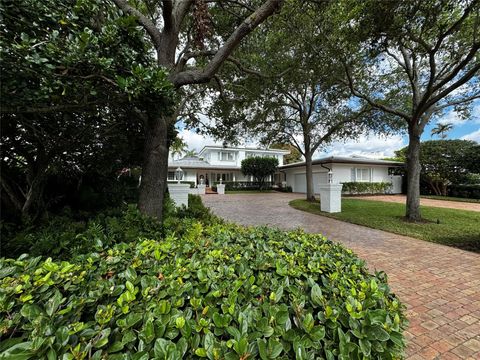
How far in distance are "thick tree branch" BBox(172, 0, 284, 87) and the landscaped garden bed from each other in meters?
4.05

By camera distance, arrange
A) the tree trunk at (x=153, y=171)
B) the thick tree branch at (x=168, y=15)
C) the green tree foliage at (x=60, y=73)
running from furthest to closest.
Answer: the tree trunk at (x=153, y=171)
the thick tree branch at (x=168, y=15)
the green tree foliage at (x=60, y=73)

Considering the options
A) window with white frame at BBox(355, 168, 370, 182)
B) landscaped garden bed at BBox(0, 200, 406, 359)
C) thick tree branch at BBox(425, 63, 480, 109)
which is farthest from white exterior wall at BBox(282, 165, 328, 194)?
landscaped garden bed at BBox(0, 200, 406, 359)

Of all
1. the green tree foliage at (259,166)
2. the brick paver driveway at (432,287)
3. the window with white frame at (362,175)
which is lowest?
the brick paver driveway at (432,287)

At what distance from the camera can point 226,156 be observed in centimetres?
3148

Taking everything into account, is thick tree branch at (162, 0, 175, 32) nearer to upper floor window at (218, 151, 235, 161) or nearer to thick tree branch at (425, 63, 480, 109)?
thick tree branch at (425, 63, 480, 109)

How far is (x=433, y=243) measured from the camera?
5738 mm

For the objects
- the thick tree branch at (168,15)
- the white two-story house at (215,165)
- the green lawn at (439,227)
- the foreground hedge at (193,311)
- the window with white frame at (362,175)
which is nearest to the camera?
the foreground hedge at (193,311)

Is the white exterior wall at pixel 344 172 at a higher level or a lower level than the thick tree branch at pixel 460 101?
lower

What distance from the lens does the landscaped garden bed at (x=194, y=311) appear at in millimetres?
1034

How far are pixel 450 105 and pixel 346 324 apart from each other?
1211 cm

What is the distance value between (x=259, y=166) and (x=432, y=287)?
2358 centimetres

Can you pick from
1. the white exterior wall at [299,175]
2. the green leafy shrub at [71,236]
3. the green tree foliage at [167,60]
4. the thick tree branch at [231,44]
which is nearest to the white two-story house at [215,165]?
the white exterior wall at [299,175]

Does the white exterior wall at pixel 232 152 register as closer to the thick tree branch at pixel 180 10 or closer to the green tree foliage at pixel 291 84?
the green tree foliage at pixel 291 84

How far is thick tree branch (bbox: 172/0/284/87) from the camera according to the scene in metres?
A: 4.36
